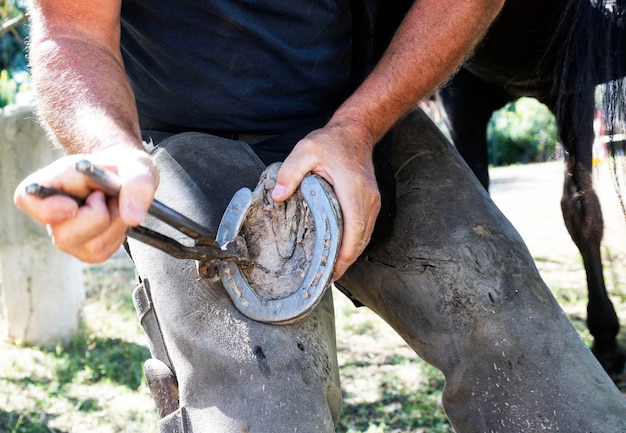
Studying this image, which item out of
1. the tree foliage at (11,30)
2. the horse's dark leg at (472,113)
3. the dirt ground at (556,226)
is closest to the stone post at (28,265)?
the tree foliage at (11,30)

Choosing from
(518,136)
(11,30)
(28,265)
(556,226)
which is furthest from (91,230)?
(518,136)

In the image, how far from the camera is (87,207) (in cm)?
84

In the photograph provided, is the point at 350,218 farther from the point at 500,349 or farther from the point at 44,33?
the point at 44,33

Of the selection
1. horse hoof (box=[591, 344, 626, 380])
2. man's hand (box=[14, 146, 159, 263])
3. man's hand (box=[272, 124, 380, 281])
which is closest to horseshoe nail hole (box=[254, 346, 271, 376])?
man's hand (box=[272, 124, 380, 281])

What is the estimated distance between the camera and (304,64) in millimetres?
1480

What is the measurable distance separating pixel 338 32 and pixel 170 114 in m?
0.38

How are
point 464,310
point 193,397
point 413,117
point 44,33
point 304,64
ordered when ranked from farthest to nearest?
1. point 413,117
2. point 304,64
3. point 464,310
4. point 44,33
5. point 193,397

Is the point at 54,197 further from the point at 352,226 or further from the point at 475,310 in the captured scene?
the point at 475,310

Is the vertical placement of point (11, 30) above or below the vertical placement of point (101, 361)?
above

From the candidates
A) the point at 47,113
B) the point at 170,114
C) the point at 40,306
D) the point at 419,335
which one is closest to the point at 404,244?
the point at 419,335

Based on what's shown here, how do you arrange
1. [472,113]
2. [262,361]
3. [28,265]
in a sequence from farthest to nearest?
[28,265] < [472,113] < [262,361]

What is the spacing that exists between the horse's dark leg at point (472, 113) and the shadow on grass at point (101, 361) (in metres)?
→ 1.69

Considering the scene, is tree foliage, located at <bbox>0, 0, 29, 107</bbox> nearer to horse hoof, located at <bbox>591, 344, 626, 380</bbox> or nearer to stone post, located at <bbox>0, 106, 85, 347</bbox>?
stone post, located at <bbox>0, 106, 85, 347</bbox>

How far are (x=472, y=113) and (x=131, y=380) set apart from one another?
6.04 ft
